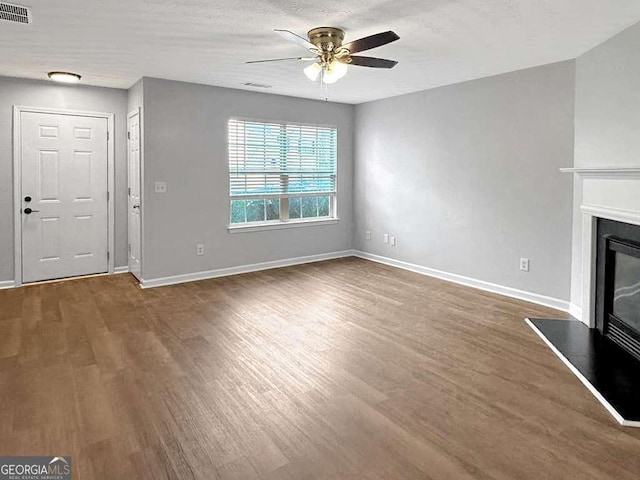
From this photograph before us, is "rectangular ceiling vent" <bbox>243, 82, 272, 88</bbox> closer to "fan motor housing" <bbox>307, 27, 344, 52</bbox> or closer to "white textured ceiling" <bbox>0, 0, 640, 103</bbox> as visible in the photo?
"white textured ceiling" <bbox>0, 0, 640, 103</bbox>

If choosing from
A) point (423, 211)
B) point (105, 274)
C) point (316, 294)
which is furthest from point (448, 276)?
point (105, 274)

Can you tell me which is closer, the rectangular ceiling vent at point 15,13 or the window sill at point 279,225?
the rectangular ceiling vent at point 15,13

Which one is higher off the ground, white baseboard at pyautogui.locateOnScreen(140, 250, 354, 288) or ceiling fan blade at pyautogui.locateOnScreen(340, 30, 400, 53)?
ceiling fan blade at pyautogui.locateOnScreen(340, 30, 400, 53)

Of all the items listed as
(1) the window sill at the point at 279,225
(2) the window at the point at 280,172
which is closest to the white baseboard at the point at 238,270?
(1) the window sill at the point at 279,225

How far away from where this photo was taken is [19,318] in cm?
393

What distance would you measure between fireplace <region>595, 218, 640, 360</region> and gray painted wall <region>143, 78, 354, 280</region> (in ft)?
12.8

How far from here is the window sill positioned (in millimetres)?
5770

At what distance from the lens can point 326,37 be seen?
3.20 m

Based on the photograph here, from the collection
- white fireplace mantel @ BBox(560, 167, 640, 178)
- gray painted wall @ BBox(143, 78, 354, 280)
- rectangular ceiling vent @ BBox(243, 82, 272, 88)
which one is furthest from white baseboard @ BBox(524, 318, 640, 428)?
rectangular ceiling vent @ BBox(243, 82, 272, 88)

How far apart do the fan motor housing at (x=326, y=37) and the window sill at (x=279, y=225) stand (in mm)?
Result: 2984

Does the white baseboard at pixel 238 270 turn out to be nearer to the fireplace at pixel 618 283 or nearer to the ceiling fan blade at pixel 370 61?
the ceiling fan blade at pixel 370 61

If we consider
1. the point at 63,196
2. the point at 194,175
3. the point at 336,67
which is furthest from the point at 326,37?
the point at 63,196

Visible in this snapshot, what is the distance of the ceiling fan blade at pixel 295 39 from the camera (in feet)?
9.06

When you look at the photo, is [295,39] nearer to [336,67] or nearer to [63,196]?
[336,67]
